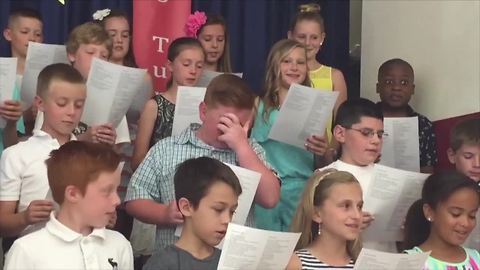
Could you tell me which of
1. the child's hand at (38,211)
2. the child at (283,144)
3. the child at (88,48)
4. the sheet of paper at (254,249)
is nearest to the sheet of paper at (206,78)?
the child at (283,144)

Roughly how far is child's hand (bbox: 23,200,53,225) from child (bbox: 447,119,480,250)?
1.61m

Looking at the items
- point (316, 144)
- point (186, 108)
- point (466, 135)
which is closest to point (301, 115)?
point (316, 144)

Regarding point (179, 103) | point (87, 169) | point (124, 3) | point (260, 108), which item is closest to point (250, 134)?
point (260, 108)

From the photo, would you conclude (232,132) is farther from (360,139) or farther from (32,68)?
(32,68)

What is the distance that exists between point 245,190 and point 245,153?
163 millimetres

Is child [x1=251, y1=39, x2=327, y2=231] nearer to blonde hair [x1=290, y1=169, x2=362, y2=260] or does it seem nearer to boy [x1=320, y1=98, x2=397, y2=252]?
boy [x1=320, y1=98, x2=397, y2=252]

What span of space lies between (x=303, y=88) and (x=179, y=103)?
48 cm

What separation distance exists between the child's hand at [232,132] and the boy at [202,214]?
0.22 m

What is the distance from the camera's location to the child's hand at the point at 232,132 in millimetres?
2924

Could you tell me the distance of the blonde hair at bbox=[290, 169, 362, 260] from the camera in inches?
118

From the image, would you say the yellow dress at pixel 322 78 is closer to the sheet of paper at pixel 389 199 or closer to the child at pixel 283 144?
the child at pixel 283 144

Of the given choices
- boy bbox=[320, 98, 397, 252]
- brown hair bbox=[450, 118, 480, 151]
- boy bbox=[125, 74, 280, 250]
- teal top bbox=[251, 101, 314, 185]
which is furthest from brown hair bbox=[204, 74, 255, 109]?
brown hair bbox=[450, 118, 480, 151]

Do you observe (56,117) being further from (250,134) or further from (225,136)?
(250,134)

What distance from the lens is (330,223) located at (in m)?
2.95
